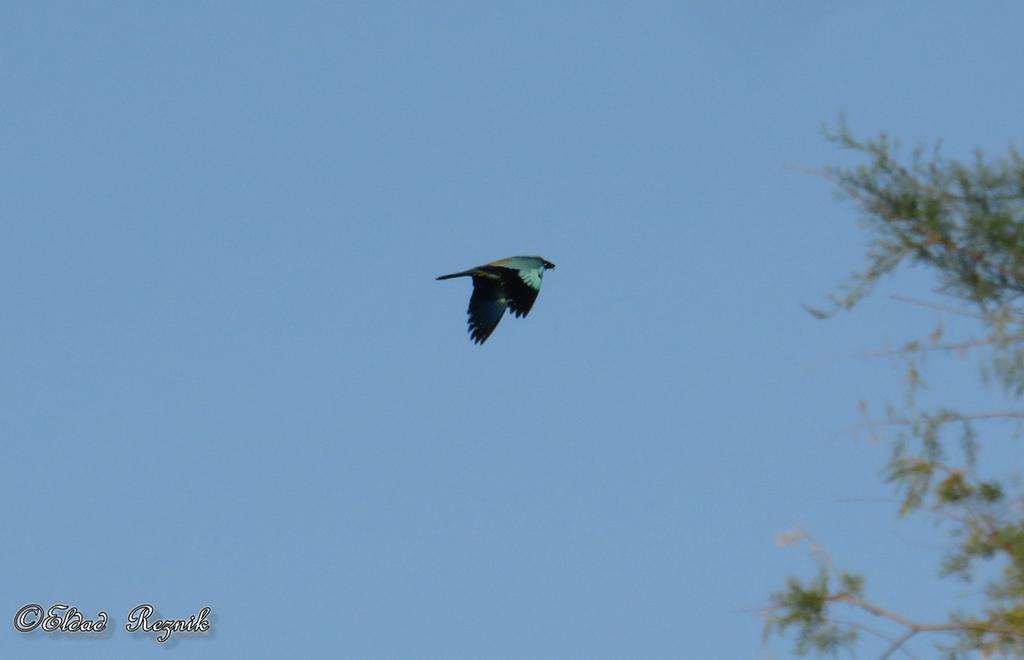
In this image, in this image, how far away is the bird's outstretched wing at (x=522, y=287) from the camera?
16.7m

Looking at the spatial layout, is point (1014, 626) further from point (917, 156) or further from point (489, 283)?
point (489, 283)

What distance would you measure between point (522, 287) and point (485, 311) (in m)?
0.44

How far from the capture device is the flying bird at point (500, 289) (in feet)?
54.6

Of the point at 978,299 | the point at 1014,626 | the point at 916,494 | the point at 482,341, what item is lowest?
the point at 1014,626

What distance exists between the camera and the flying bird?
16641 millimetres

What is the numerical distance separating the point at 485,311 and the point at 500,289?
25 centimetres

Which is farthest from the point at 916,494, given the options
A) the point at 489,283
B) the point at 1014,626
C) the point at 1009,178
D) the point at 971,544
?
the point at 489,283

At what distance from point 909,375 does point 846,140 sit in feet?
4.68

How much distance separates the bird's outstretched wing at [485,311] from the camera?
1691cm

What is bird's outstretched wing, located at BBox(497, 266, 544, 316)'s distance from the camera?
16.7 metres

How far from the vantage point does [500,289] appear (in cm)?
1688

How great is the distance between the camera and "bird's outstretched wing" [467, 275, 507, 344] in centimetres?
1691

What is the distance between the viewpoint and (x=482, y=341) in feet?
55.5

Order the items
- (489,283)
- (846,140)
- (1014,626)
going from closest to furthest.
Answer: (1014,626) → (846,140) → (489,283)
